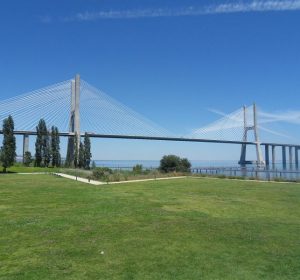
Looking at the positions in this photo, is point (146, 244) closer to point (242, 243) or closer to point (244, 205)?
point (242, 243)

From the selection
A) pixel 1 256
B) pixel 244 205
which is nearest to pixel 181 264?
pixel 1 256

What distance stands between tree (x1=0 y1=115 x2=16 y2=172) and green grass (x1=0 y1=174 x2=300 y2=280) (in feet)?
83.6

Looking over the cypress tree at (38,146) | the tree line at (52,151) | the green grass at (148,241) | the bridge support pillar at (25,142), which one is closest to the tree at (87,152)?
the tree line at (52,151)

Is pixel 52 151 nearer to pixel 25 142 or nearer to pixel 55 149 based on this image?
pixel 55 149

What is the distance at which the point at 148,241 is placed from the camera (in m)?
6.92

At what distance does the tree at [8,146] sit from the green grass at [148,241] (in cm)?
2548

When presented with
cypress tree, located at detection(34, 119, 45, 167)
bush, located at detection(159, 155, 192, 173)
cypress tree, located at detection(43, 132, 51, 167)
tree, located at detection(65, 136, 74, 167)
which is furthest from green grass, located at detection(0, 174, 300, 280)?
tree, located at detection(65, 136, 74, 167)

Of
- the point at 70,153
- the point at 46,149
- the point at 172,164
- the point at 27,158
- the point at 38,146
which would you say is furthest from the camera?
the point at 70,153

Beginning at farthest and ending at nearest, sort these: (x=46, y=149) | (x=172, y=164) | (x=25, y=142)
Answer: (x=25, y=142) < (x=46, y=149) < (x=172, y=164)

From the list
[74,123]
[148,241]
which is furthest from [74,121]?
[148,241]

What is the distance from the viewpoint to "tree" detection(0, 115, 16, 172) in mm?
35875

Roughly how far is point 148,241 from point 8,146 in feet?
104

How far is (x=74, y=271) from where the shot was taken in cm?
533

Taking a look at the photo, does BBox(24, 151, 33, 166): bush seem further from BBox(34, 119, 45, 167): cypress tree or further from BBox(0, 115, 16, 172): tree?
BBox(0, 115, 16, 172): tree
